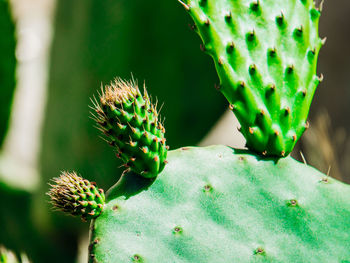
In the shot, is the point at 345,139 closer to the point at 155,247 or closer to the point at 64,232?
the point at 64,232

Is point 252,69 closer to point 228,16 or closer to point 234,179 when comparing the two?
point 228,16

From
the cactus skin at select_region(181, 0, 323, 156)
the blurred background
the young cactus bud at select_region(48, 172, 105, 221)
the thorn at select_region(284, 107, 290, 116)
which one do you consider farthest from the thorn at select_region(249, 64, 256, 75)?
the blurred background

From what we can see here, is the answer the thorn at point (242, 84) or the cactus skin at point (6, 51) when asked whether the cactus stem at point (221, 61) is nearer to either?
the thorn at point (242, 84)

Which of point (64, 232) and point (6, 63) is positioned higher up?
point (6, 63)

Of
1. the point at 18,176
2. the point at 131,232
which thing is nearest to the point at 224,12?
the point at 131,232

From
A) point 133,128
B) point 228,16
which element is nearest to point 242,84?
point 228,16
